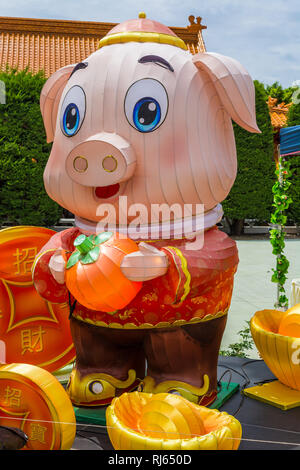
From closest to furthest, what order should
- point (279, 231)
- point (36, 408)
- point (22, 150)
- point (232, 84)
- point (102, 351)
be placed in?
1. point (36, 408)
2. point (232, 84)
3. point (102, 351)
4. point (279, 231)
5. point (22, 150)

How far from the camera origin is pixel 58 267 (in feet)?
8.01

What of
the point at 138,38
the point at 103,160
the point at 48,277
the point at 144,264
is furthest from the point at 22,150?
the point at 144,264

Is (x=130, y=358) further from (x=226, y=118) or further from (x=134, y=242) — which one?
(x=226, y=118)

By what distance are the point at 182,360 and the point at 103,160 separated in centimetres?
110

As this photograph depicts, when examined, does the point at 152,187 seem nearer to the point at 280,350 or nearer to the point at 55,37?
the point at 280,350

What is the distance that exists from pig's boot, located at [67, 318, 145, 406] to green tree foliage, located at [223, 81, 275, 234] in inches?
403

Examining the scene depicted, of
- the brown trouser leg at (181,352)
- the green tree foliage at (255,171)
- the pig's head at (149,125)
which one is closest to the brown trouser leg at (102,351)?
the brown trouser leg at (181,352)

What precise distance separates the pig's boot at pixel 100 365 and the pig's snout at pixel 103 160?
82 cm

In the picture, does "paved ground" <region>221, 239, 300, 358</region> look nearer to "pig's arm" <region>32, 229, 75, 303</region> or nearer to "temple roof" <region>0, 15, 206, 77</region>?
"pig's arm" <region>32, 229, 75, 303</region>

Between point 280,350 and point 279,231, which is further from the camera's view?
point 279,231

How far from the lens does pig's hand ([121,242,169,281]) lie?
2.18 metres

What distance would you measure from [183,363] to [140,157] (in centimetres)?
108

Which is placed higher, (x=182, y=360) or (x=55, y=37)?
(x=55, y=37)
